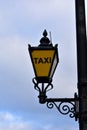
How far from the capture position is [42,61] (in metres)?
5.24

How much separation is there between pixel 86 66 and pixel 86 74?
0.35 feet

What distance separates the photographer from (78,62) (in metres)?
4.98

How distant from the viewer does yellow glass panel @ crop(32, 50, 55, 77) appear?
17.2 ft

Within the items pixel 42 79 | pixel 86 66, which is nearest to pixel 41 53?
pixel 42 79

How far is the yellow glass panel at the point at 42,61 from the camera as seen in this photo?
5.23 metres

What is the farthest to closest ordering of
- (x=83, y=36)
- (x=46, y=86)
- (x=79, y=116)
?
(x=46, y=86) < (x=83, y=36) < (x=79, y=116)

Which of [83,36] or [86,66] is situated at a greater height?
[83,36]

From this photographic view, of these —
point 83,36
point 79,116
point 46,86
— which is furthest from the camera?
point 46,86

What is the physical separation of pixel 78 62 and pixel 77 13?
694 millimetres

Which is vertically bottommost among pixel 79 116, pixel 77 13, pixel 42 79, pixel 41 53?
pixel 79 116

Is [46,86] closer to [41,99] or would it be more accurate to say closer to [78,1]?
[41,99]

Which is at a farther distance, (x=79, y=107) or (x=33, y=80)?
(x=33, y=80)

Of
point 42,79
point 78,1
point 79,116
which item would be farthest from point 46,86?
point 78,1

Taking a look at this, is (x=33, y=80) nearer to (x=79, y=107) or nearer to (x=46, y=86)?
(x=46, y=86)
